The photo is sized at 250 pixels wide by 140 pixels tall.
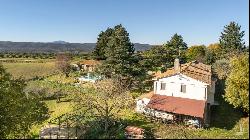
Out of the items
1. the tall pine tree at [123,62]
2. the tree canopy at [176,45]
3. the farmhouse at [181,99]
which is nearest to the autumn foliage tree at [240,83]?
the farmhouse at [181,99]

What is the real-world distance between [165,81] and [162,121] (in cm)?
676

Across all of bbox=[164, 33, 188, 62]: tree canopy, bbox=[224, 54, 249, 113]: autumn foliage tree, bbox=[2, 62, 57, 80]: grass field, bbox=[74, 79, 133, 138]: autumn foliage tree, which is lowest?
bbox=[2, 62, 57, 80]: grass field

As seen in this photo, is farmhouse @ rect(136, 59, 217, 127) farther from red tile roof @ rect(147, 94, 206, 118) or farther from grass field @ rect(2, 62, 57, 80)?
grass field @ rect(2, 62, 57, 80)

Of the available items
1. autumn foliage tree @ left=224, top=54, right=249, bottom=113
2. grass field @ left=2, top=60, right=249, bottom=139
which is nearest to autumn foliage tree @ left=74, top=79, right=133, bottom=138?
grass field @ left=2, top=60, right=249, bottom=139

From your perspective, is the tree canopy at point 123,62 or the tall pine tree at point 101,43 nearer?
the tree canopy at point 123,62

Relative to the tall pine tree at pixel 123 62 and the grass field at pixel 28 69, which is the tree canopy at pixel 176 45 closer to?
the tall pine tree at pixel 123 62

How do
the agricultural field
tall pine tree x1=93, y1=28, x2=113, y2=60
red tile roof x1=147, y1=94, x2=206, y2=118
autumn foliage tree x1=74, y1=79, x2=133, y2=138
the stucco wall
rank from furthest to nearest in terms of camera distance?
the agricultural field → tall pine tree x1=93, y1=28, x2=113, y2=60 → the stucco wall → red tile roof x1=147, y1=94, x2=206, y2=118 → autumn foliage tree x1=74, y1=79, x2=133, y2=138

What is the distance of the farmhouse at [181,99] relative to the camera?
43094 mm

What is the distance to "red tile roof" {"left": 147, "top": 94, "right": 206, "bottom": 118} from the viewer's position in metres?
42.7

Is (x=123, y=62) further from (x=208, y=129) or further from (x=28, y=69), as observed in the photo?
(x=28, y=69)

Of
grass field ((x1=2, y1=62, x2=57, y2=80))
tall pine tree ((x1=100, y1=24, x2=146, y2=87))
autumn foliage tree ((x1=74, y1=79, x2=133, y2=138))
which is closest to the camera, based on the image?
autumn foliage tree ((x1=74, y1=79, x2=133, y2=138))

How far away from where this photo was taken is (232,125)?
42531 mm

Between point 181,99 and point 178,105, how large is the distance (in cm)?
194

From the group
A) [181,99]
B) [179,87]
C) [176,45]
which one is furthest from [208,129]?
[176,45]
